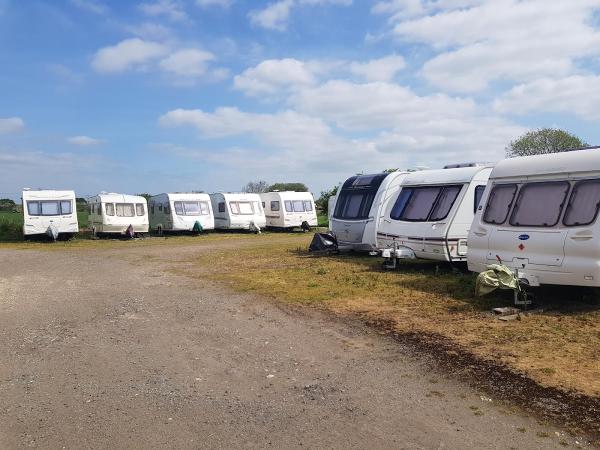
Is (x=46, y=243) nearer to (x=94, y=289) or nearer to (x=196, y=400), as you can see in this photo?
(x=94, y=289)

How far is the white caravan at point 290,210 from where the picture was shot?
29.4 metres

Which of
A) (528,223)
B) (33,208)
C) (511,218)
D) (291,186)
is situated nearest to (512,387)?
(528,223)

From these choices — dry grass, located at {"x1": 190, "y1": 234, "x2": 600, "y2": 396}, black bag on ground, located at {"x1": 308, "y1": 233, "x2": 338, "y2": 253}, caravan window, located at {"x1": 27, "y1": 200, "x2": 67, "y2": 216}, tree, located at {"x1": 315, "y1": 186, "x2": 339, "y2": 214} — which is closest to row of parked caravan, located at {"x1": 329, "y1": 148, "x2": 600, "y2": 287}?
dry grass, located at {"x1": 190, "y1": 234, "x2": 600, "y2": 396}

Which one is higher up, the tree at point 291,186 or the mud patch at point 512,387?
the tree at point 291,186

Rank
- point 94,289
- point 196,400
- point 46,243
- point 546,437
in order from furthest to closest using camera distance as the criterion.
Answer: point 46,243, point 94,289, point 196,400, point 546,437

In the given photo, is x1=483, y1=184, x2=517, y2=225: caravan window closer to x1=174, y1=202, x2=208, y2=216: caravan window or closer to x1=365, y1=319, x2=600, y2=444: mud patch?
x1=365, y1=319, x2=600, y2=444: mud patch

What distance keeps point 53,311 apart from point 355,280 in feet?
18.2

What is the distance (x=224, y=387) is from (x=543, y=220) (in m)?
5.50

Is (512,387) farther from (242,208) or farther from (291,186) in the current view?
(291,186)

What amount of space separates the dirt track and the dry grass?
870 millimetres

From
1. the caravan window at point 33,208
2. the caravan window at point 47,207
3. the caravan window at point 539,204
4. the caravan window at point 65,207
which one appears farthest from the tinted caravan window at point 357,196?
the caravan window at point 33,208

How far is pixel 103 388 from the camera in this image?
5.08 m

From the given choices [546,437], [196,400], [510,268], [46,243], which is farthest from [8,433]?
[46,243]

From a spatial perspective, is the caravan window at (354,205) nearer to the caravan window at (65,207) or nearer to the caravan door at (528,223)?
the caravan door at (528,223)
